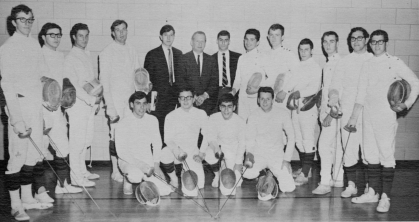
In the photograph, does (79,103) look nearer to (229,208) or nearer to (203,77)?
(203,77)

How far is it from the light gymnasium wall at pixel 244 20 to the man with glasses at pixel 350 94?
78 cm

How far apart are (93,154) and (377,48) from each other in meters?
3.17

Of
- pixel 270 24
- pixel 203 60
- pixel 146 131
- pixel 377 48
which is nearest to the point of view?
pixel 377 48

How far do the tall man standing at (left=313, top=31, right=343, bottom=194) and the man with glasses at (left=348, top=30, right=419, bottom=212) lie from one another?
1.40 feet

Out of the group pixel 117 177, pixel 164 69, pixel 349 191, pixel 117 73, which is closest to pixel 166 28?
pixel 164 69

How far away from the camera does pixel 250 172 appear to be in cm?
401

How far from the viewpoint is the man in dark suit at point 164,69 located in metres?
4.25

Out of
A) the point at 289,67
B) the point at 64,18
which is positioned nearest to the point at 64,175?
the point at 64,18

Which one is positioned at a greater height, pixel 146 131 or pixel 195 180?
pixel 146 131

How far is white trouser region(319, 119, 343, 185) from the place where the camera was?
3969 millimetres

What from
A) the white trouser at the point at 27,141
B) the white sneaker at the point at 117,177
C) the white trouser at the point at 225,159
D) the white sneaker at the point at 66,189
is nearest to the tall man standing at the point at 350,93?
the white trouser at the point at 225,159

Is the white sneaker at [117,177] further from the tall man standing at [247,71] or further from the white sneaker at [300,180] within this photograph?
the white sneaker at [300,180]

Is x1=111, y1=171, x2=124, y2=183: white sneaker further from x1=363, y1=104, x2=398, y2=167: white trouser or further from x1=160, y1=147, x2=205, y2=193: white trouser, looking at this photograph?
x1=363, y1=104, x2=398, y2=167: white trouser

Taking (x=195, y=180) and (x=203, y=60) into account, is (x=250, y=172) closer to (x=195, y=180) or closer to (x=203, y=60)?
(x=195, y=180)
